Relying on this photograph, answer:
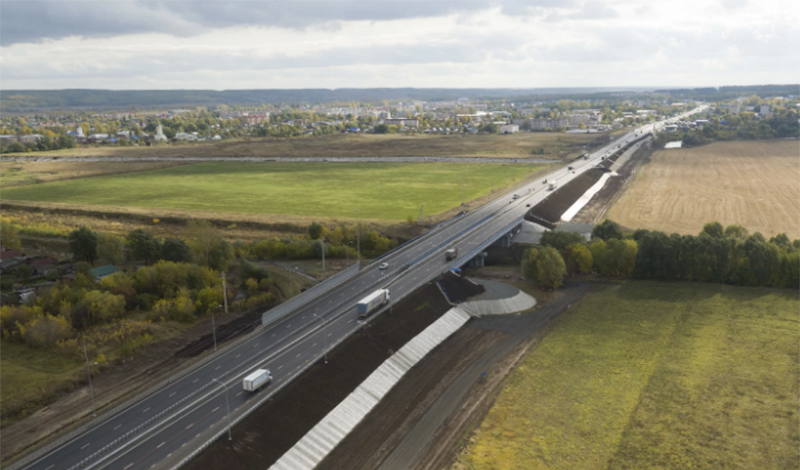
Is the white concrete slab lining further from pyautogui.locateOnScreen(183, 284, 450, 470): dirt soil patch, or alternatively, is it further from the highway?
the highway

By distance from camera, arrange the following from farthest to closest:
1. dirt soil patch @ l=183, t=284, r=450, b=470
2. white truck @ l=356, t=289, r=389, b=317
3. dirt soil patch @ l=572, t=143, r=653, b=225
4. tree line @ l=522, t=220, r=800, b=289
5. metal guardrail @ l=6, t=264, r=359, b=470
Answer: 1. dirt soil patch @ l=572, t=143, r=653, b=225
2. tree line @ l=522, t=220, r=800, b=289
3. white truck @ l=356, t=289, r=389, b=317
4. dirt soil patch @ l=183, t=284, r=450, b=470
5. metal guardrail @ l=6, t=264, r=359, b=470

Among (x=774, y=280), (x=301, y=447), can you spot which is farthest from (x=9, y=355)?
(x=774, y=280)

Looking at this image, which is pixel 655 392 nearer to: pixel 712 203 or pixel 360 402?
pixel 360 402

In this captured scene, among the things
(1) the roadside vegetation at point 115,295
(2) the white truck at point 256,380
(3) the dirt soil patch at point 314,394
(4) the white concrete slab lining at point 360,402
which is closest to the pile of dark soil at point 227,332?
(1) the roadside vegetation at point 115,295

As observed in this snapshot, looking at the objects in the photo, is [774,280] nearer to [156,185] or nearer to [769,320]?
[769,320]

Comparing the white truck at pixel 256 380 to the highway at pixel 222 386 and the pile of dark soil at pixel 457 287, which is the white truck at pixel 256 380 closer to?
the highway at pixel 222 386

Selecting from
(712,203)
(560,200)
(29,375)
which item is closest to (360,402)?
(29,375)

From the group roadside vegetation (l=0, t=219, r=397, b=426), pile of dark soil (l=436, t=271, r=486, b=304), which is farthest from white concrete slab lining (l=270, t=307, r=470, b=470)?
roadside vegetation (l=0, t=219, r=397, b=426)
